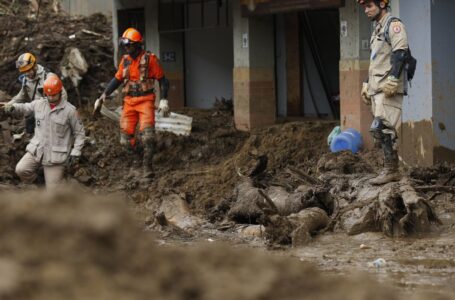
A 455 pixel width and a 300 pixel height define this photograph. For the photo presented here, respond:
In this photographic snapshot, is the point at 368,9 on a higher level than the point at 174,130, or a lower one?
higher

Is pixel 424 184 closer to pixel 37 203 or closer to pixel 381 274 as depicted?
pixel 381 274

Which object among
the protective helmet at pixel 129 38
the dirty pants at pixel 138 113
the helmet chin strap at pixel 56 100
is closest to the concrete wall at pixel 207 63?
the dirty pants at pixel 138 113

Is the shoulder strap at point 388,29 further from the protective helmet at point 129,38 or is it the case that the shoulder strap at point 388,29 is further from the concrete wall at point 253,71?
the concrete wall at point 253,71

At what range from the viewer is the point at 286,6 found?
1409cm

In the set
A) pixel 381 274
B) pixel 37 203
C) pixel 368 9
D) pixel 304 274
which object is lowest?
pixel 381 274

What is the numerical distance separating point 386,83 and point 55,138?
3.73 meters

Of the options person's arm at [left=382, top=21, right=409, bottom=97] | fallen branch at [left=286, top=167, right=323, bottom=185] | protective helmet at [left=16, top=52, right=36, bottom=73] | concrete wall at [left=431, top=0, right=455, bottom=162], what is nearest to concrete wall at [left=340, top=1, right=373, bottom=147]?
concrete wall at [left=431, top=0, right=455, bottom=162]

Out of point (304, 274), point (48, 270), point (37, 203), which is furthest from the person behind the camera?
point (304, 274)

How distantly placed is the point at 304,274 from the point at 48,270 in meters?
1.20

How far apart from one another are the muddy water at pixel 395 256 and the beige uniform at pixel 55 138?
331 cm

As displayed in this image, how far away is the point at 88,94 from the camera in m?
18.5

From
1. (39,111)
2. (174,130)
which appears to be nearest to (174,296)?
(39,111)

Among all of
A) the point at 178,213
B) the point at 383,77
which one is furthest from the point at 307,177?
the point at 178,213

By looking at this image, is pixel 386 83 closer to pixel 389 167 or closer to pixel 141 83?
pixel 389 167
